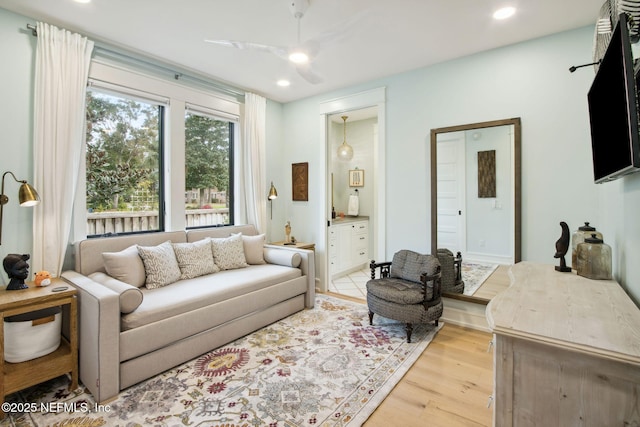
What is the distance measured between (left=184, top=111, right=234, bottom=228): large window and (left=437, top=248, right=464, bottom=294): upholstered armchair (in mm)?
2760

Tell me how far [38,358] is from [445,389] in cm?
273

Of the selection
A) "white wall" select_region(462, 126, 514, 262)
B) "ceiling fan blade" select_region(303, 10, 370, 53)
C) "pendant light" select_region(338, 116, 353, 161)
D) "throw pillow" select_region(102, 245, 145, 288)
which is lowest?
"throw pillow" select_region(102, 245, 145, 288)

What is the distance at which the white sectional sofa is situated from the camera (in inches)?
76.9

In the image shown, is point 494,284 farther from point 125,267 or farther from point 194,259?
point 125,267

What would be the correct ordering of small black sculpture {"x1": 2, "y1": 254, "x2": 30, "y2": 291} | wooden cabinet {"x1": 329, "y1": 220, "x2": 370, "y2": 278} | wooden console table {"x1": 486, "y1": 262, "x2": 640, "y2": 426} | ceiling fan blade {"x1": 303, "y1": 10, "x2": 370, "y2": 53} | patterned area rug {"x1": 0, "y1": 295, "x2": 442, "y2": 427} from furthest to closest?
wooden cabinet {"x1": 329, "y1": 220, "x2": 370, "y2": 278} < small black sculpture {"x1": 2, "y1": 254, "x2": 30, "y2": 291} < ceiling fan blade {"x1": 303, "y1": 10, "x2": 370, "y2": 53} < patterned area rug {"x1": 0, "y1": 295, "x2": 442, "y2": 427} < wooden console table {"x1": 486, "y1": 262, "x2": 640, "y2": 426}

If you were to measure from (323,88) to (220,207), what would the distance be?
2.11 m

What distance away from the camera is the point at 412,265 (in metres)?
3.08

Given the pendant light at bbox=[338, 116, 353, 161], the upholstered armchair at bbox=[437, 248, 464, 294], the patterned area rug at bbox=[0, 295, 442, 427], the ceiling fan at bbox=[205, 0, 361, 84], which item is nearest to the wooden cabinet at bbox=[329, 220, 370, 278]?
the pendant light at bbox=[338, 116, 353, 161]

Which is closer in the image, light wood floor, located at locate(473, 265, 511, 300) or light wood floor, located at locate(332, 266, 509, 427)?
light wood floor, located at locate(332, 266, 509, 427)

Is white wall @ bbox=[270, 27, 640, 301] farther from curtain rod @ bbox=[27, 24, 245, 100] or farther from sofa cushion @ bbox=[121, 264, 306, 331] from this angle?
curtain rod @ bbox=[27, 24, 245, 100]

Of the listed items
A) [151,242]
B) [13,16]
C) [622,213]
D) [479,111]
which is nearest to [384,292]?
[622,213]

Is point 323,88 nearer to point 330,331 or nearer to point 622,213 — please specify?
point 330,331

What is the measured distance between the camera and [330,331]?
2.97 m

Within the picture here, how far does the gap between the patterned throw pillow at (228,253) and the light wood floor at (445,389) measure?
2.07 m
